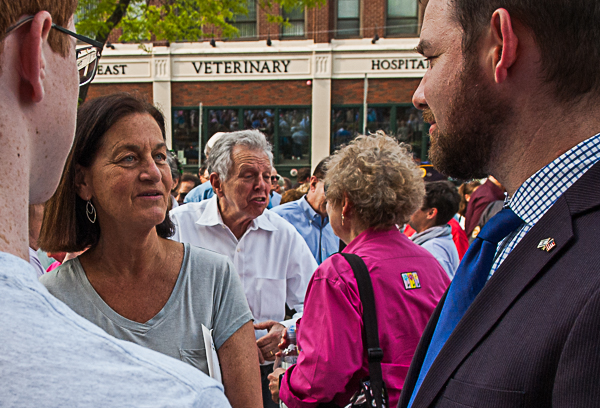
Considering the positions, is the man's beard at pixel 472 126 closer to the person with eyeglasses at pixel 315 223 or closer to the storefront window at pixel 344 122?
the person with eyeglasses at pixel 315 223

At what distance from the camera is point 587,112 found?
3.64ft

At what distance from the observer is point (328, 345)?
204 centimetres

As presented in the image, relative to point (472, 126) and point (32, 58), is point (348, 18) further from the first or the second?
point (32, 58)

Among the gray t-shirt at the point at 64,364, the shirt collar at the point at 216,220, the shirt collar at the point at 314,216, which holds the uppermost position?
the gray t-shirt at the point at 64,364

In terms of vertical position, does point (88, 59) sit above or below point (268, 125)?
below

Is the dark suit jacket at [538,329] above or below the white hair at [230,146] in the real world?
below

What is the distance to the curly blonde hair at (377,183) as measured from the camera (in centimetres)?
243

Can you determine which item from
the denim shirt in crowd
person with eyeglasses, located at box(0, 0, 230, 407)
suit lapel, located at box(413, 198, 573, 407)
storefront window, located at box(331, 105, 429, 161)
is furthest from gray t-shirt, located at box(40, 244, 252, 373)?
storefront window, located at box(331, 105, 429, 161)

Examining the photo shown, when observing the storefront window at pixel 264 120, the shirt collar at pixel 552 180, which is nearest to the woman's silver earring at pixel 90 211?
the shirt collar at pixel 552 180

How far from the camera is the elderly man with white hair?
3.15 metres

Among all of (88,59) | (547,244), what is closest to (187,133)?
(88,59)

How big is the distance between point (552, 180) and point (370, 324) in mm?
1139

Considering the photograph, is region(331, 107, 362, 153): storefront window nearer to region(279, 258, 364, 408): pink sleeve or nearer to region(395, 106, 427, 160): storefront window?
region(395, 106, 427, 160): storefront window

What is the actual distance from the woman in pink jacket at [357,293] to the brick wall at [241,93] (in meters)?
17.4
